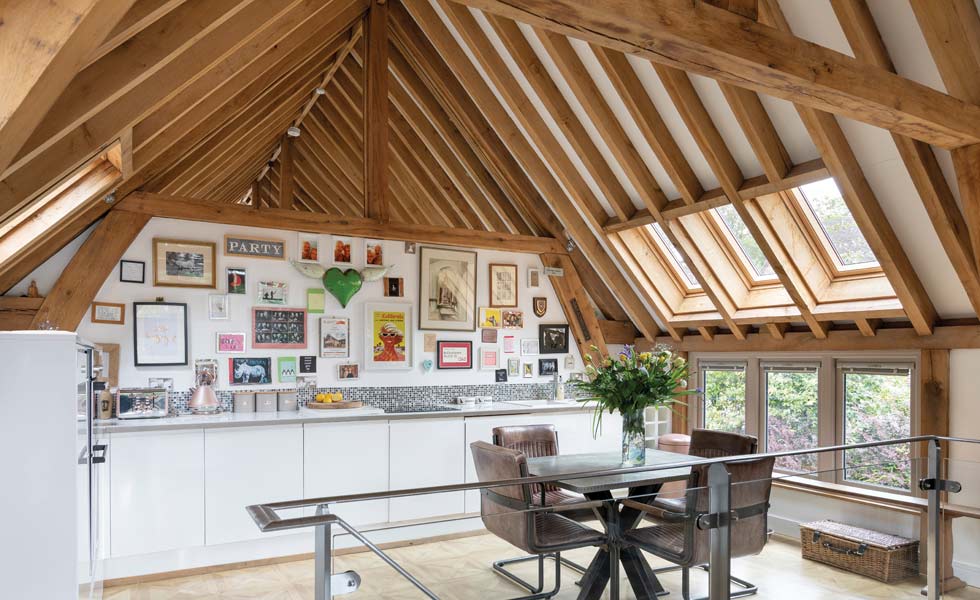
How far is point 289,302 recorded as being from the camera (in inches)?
214

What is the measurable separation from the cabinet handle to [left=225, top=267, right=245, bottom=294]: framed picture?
5.00 ft

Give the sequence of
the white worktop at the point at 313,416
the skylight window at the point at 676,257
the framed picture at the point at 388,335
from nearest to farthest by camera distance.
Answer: the white worktop at the point at 313,416 < the framed picture at the point at 388,335 < the skylight window at the point at 676,257

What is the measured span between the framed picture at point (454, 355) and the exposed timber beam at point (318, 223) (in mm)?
862

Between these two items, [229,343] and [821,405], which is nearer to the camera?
[229,343]

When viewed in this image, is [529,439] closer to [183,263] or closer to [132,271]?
[183,263]

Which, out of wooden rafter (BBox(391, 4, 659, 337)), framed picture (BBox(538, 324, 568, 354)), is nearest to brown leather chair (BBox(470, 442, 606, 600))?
wooden rafter (BBox(391, 4, 659, 337))

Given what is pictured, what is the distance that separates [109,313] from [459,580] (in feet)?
11.7

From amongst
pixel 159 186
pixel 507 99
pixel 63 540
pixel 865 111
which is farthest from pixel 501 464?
pixel 159 186

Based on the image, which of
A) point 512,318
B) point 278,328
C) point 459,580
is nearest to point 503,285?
point 512,318

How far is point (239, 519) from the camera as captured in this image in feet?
15.0

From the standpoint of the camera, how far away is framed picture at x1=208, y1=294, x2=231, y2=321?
202 inches

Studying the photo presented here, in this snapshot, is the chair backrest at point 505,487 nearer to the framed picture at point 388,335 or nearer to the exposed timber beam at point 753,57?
the exposed timber beam at point 753,57

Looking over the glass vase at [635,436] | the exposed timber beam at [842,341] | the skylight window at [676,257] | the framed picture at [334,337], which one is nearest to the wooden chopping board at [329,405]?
the framed picture at [334,337]

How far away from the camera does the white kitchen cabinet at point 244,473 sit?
4.52 metres
